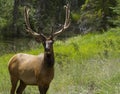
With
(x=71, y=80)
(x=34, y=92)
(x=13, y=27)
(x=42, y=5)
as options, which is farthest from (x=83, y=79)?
(x=42, y=5)

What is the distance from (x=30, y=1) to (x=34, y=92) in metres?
42.3

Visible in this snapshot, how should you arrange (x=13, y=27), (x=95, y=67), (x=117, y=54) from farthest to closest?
1. (x=13, y=27)
2. (x=117, y=54)
3. (x=95, y=67)

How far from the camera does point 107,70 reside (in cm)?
1092

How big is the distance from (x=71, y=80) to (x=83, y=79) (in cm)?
36

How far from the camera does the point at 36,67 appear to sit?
9.59 m

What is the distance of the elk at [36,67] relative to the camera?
9281 millimetres

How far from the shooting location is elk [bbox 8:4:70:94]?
365 inches

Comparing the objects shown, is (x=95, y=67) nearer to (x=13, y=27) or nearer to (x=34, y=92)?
(x=34, y=92)

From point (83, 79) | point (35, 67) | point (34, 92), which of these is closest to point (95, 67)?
point (83, 79)

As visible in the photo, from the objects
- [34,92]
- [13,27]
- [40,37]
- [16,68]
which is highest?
[40,37]

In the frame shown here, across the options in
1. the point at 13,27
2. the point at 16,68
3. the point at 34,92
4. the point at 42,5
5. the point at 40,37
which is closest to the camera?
the point at 40,37

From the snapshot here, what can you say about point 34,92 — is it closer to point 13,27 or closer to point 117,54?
point 117,54

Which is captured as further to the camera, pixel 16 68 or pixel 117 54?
pixel 117 54

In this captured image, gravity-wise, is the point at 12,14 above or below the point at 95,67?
below
